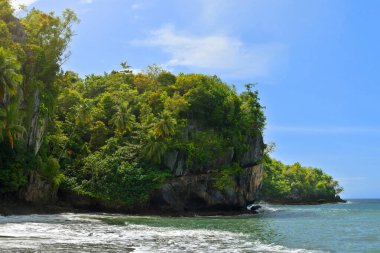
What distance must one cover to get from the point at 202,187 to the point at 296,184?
75281 mm

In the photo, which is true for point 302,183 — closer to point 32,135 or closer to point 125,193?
point 125,193

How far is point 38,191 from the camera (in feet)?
120

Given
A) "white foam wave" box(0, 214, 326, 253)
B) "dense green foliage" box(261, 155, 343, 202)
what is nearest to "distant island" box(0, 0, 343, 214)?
"white foam wave" box(0, 214, 326, 253)

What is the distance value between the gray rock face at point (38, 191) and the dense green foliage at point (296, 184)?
76.2m

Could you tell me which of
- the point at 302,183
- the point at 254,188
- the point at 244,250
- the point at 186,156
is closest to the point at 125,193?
the point at 186,156

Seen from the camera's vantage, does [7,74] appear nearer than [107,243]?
No

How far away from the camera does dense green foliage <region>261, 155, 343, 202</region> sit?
108812 millimetres

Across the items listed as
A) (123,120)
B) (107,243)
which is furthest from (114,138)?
(107,243)

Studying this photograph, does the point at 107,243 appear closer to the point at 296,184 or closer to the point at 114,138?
the point at 114,138

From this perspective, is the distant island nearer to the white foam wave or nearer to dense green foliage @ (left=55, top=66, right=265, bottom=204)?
dense green foliage @ (left=55, top=66, right=265, bottom=204)

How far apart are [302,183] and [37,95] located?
333 ft

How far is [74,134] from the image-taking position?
48.2 meters

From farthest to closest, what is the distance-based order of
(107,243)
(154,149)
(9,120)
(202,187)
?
1. (202,187)
2. (154,149)
3. (9,120)
4. (107,243)

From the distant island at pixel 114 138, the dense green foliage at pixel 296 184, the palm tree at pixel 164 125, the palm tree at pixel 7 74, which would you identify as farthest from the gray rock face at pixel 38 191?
the dense green foliage at pixel 296 184
